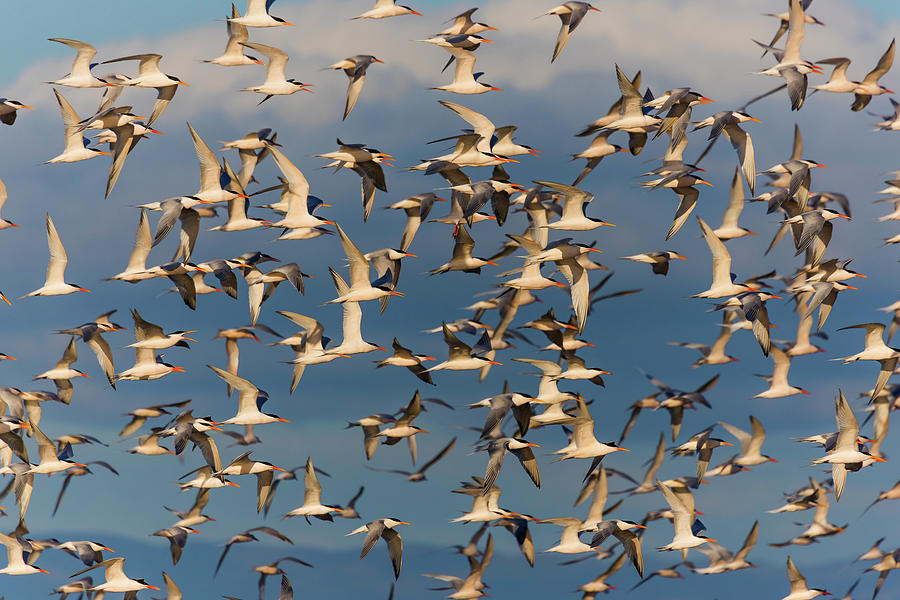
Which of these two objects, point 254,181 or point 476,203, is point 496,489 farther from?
point 254,181

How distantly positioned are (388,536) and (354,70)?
46.8 feet

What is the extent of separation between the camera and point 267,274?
→ 38.2 m

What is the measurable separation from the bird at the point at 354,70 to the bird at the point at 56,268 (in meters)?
10.0

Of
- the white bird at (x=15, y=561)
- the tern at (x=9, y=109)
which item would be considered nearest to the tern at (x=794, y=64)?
the tern at (x=9, y=109)

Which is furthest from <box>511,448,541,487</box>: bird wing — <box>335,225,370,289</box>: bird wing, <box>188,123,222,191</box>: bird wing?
<box>188,123,222,191</box>: bird wing

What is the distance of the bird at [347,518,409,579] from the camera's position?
35.0 metres

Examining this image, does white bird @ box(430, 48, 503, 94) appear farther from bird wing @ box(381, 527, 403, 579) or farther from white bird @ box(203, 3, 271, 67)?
bird wing @ box(381, 527, 403, 579)

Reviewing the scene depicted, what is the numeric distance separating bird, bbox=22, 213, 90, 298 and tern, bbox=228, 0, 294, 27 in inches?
339

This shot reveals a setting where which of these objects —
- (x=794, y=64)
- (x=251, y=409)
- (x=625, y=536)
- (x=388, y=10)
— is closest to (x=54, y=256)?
(x=251, y=409)

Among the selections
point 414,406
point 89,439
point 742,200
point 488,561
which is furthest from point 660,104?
point 89,439

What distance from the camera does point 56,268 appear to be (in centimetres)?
3706

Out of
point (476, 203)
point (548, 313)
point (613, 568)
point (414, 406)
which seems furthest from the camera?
point (613, 568)

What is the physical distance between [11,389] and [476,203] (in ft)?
57.7

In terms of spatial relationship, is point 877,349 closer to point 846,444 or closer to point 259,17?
point 846,444
